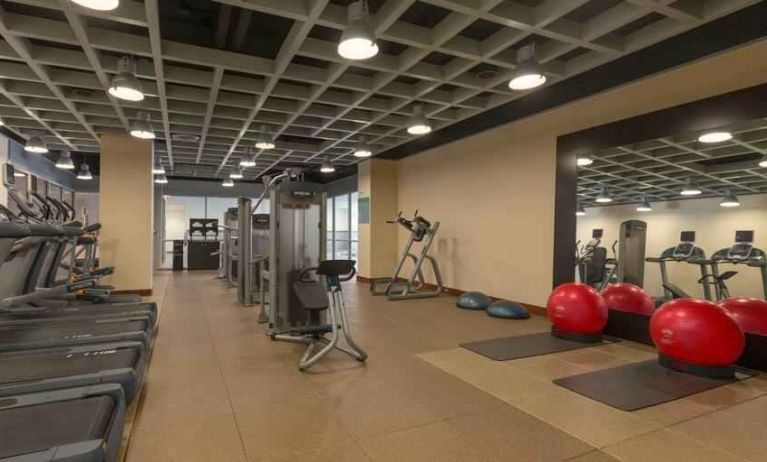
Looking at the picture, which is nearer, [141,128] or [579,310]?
[579,310]

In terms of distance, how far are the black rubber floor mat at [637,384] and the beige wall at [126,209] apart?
295 inches

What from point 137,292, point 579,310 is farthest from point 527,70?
point 137,292

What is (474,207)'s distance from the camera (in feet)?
24.6

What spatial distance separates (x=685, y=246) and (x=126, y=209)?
9022 mm

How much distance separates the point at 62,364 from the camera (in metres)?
2.89

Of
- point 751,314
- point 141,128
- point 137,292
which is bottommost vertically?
point 137,292

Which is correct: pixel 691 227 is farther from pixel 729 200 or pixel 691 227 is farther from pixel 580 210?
pixel 580 210

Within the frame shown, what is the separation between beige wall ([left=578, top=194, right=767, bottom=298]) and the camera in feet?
14.6

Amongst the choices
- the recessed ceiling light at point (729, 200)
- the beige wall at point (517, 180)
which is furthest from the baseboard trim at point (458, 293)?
the recessed ceiling light at point (729, 200)

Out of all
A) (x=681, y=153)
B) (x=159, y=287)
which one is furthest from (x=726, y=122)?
(x=159, y=287)

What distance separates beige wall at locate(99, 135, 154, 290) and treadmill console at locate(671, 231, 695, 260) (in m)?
8.61

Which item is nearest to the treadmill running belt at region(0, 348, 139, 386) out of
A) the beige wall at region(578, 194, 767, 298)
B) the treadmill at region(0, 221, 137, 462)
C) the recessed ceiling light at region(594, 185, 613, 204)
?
the treadmill at region(0, 221, 137, 462)

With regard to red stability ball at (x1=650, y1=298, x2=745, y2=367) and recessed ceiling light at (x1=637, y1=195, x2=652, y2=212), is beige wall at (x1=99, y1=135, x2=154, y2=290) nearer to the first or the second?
red stability ball at (x1=650, y1=298, x2=745, y2=367)

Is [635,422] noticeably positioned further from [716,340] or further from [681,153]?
[681,153]
